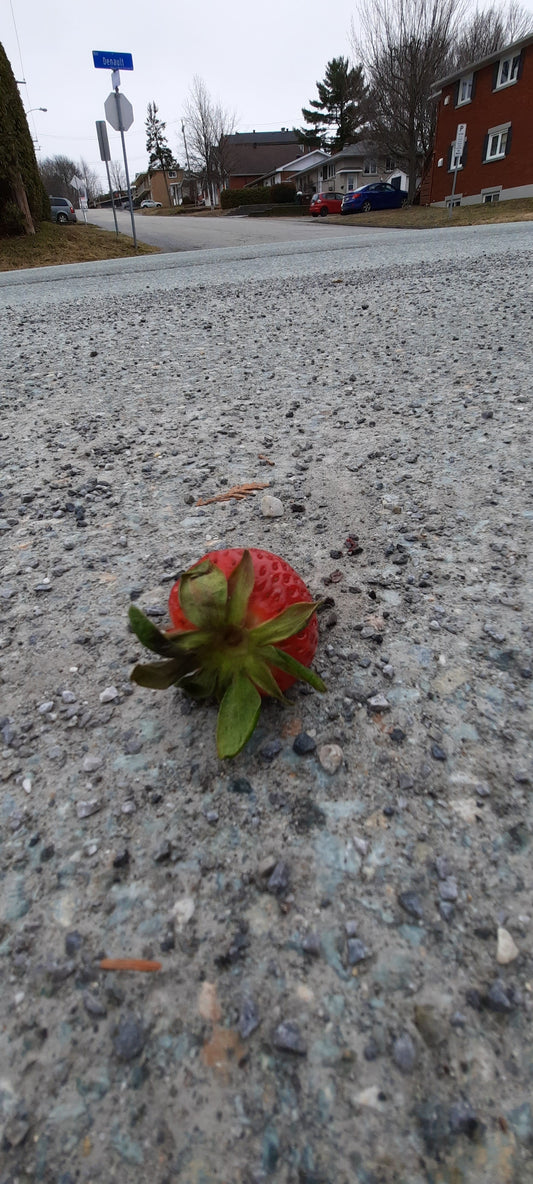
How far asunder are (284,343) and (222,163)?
64.0m

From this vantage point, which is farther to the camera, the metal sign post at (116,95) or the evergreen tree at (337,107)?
the evergreen tree at (337,107)

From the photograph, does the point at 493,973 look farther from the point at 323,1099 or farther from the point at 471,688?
the point at 471,688

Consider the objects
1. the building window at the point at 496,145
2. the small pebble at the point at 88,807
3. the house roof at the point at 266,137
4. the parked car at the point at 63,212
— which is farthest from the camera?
the house roof at the point at 266,137

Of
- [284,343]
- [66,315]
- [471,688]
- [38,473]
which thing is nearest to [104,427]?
[38,473]

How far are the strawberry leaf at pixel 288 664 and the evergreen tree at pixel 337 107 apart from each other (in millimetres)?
60169

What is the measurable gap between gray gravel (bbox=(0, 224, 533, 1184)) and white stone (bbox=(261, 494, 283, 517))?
3cm

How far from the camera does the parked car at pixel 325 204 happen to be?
3192 cm

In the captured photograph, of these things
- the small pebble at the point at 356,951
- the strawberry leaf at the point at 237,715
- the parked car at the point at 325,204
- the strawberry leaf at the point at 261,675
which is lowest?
the small pebble at the point at 356,951

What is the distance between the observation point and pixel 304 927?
808 mm

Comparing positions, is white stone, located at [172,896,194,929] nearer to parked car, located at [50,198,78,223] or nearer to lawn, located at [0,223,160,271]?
lawn, located at [0,223,160,271]

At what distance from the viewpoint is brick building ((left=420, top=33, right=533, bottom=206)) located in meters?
24.8

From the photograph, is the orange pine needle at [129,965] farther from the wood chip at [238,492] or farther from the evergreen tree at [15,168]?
the evergreen tree at [15,168]

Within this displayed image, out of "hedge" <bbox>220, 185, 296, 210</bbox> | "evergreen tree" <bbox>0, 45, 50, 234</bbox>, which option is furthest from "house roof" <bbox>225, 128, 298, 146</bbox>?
"evergreen tree" <bbox>0, 45, 50, 234</bbox>

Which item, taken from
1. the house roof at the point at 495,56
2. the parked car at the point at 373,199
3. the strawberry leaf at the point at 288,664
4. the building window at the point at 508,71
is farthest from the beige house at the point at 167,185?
the strawberry leaf at the point at 288,664
